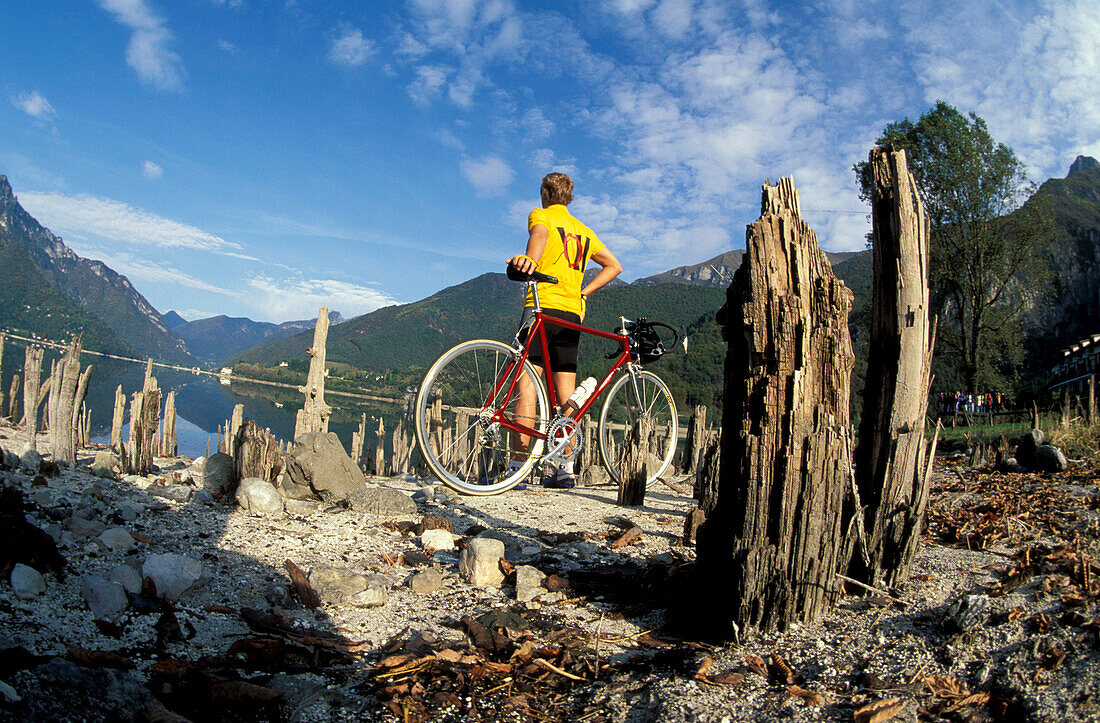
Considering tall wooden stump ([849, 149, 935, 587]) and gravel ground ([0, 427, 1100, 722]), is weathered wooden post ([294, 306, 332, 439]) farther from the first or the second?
tall wooden stump ([849, 149, 935, 587])

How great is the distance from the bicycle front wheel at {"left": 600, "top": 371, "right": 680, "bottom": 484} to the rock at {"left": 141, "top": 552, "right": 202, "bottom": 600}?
3836 mm

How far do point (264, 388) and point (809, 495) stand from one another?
124243 mm

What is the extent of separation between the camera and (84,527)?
2.78m

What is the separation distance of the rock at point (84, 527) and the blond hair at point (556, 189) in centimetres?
394

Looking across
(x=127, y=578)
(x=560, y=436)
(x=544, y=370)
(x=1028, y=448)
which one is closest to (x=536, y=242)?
(x=544, y=370)

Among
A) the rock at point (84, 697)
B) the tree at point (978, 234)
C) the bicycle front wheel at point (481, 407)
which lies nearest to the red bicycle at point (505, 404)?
the bicycle front wheel at point (481, 407)

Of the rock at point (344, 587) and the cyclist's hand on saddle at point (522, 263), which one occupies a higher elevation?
the cyclist's hand on saddle at point (522, 263)

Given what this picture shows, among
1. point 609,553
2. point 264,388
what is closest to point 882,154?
point 609,553

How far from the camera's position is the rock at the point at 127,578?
7.36 feet

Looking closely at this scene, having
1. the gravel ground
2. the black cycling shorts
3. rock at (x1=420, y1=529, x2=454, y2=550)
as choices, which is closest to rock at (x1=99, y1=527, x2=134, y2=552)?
the gravel ground

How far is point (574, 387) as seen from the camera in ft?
17.4

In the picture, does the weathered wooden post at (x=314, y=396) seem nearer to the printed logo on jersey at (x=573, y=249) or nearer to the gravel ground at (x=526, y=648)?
the printed logo on jersey at (x=573, y=249)

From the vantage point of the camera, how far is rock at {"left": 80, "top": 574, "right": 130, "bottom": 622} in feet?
6.72

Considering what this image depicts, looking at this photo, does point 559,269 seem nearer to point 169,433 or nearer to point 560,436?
point 560,436
